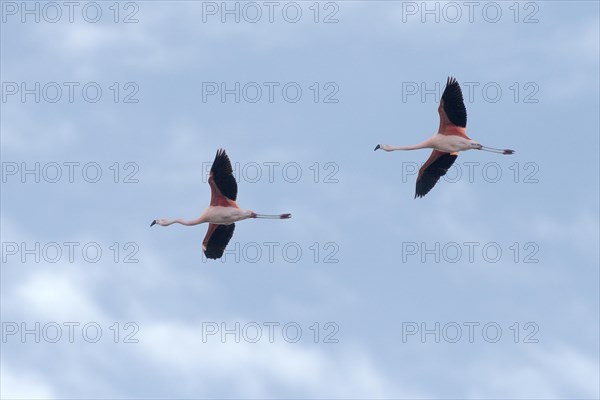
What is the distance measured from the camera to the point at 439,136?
81875 millimetres

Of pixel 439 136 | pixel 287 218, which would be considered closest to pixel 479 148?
pixel 439 136

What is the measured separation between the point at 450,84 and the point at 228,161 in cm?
722

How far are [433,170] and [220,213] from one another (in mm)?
7240

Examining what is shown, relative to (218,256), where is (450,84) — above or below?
above

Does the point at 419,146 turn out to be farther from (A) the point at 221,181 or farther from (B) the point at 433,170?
(A) the point at 221,181

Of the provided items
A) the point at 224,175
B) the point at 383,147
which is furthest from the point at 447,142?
the point at 224,175

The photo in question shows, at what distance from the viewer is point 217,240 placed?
271ft

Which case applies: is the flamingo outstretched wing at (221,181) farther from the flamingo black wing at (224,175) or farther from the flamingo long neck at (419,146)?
the flamingo long neck at (419,146)

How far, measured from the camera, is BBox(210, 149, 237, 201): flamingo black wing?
7975cm

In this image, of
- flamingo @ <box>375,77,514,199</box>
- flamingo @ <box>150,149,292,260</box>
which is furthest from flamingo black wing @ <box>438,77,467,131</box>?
flamingo @ <box>150,149,292,260</box>

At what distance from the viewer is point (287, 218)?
82.1 m

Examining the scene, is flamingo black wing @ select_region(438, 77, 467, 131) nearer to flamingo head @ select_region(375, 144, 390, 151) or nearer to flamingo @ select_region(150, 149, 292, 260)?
flamingo head @ select_region(375, 144, 390, 151)

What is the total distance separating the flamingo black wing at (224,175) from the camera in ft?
262

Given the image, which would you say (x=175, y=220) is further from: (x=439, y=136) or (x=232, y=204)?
(x=439, y=136)
